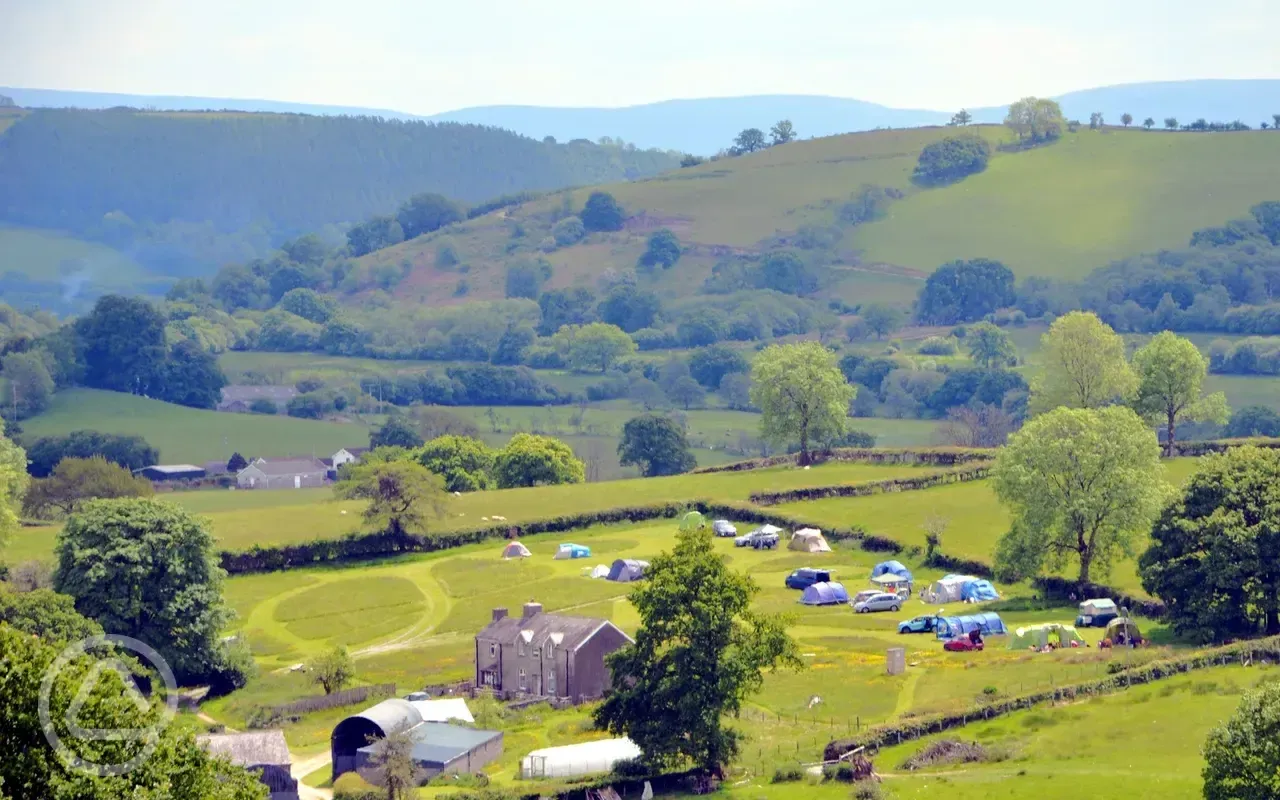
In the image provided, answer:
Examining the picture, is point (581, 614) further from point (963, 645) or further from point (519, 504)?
point (519, 504)

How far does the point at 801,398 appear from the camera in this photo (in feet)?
341

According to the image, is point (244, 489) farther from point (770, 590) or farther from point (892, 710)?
point (892, 710)

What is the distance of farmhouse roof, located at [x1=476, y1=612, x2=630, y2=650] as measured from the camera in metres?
62.8

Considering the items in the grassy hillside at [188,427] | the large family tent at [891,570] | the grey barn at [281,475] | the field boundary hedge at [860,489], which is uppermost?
the field boundary hedge at [860,489]

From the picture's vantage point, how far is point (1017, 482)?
A: 72500 millimetres

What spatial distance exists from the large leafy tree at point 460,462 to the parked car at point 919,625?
45.7m

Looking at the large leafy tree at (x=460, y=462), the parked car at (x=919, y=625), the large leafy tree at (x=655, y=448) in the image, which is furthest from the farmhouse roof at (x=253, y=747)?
the large leafy tree at (x=655, y=448)

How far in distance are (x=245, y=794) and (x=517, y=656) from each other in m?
31.2

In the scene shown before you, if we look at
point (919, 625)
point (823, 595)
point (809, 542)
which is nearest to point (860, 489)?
point (809, 542)

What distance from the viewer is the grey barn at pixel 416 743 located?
5225cm

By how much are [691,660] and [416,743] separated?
30.2 feet

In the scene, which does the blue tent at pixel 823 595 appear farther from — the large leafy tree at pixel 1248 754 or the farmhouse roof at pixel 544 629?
the large leafy tree at pixel 1248 754

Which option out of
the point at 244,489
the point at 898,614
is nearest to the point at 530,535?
the point at 898,614

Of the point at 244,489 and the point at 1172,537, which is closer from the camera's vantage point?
the point at 1172,537
